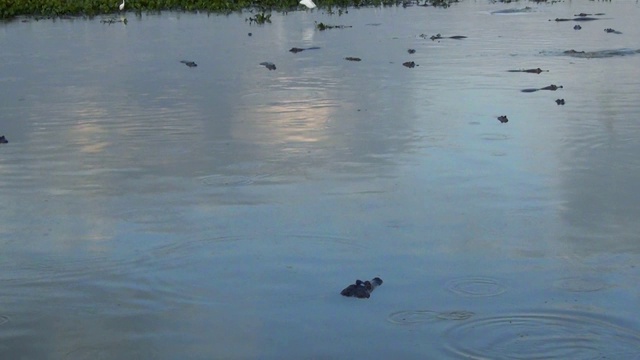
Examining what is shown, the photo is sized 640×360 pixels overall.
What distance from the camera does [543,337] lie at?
15.4ft

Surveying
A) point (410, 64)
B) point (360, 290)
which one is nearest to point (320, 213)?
point (360, 290)

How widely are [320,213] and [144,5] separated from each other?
69.8 ft

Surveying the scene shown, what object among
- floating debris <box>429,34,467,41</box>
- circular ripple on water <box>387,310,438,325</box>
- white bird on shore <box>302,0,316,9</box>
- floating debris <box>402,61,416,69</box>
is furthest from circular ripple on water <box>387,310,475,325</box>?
white bird on shore <box>302,0,316,9</box>

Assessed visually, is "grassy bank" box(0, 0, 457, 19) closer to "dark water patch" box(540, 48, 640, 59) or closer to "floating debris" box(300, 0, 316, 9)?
"floating debris" box(300, 0, 316, 9)

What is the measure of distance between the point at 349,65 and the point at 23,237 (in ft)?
27.5

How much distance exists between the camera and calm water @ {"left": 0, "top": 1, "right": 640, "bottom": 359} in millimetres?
4844

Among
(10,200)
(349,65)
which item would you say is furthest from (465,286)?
(349,65)

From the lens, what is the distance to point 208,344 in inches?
184

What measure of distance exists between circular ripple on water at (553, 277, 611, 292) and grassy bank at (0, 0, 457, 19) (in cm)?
2136

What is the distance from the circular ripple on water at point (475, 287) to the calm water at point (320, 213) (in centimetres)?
2

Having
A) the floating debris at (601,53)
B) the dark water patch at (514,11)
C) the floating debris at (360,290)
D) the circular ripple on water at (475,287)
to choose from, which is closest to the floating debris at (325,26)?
the dark water patch at (514,11)

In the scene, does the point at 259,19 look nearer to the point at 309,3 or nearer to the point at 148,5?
the point at 309,3

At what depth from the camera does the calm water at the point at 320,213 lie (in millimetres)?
4844

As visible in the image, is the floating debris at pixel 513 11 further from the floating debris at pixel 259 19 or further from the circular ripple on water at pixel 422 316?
the circular ripple on water at pixel 422 316
